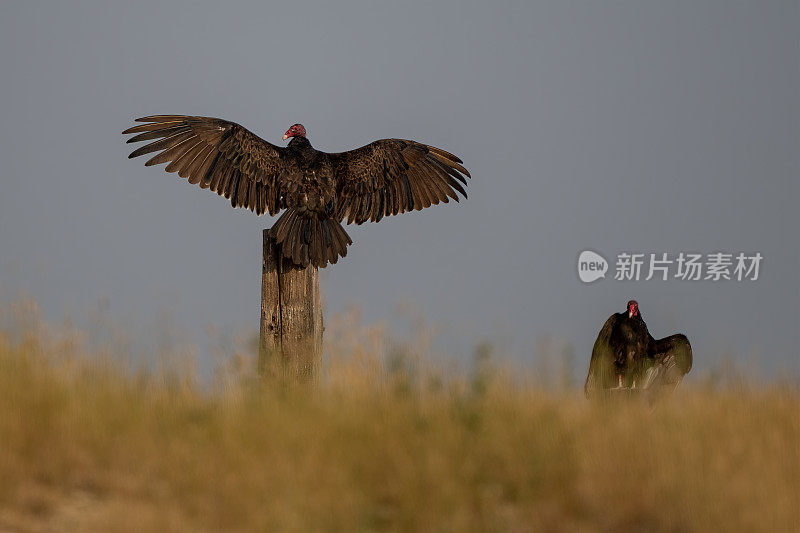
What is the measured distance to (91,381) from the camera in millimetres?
6727

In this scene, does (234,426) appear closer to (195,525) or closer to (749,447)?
(195,525)

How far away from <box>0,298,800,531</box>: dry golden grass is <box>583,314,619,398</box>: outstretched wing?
4.22 ft

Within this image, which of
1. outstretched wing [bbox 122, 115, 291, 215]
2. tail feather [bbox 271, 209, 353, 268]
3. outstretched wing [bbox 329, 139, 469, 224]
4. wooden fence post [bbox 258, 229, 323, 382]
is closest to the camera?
tail feather [bbox 271, 209, 353, 268]

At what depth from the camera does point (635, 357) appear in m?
8.22

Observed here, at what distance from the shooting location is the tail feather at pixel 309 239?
714 centimetres

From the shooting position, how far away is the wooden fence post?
23.9ft

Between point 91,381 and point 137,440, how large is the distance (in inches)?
35.9

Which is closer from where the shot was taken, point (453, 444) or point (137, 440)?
point (453, 444)

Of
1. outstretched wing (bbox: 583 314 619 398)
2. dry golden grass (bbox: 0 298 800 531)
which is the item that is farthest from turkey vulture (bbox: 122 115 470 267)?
outstretched wing (bbox: 583 314 619 398)

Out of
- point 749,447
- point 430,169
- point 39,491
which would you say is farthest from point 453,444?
point 430,169

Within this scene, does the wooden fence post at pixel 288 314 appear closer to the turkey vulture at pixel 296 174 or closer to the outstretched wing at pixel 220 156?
the turkey vulture at pixel 296 174

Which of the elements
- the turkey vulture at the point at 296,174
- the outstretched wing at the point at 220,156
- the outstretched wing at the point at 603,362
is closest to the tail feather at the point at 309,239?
the turkey vulture at the point at 296,174

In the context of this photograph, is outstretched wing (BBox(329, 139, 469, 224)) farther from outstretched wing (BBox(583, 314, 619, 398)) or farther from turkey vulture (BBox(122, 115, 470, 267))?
outstretched wing (BBox(583, 314, 619, 398))

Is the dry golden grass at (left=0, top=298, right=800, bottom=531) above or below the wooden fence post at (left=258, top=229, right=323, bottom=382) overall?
below
